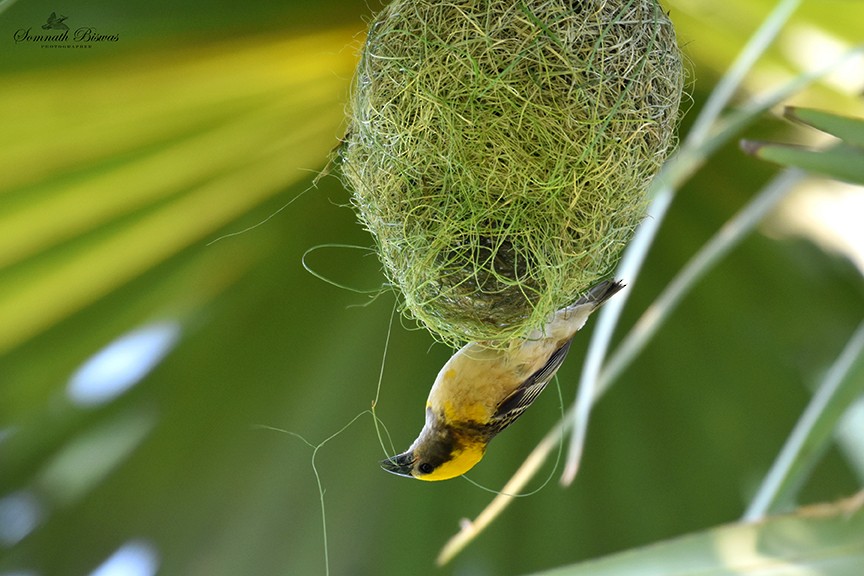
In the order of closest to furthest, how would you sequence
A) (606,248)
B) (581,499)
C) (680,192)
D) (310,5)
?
1. (606,248)
2. (310,5)
3. (680,192)
4. (581,499)

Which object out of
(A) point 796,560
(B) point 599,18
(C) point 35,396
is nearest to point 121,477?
(C) point 35,396

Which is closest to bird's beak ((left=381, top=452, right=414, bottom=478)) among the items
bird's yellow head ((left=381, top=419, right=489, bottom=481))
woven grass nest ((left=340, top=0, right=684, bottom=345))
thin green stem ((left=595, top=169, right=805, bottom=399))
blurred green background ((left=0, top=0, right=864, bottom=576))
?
bird's yellow head ((left=381, top=419, right=489, bottom=481))

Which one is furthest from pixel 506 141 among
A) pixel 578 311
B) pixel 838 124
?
pixel 838 124

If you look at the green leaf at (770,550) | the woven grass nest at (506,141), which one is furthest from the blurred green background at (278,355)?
the green leaf at (770,550)

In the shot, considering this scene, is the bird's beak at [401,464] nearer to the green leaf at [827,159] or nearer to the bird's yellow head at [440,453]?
the bird's yellow head at [440,453]

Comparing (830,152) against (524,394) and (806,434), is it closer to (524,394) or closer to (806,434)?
(806,434)

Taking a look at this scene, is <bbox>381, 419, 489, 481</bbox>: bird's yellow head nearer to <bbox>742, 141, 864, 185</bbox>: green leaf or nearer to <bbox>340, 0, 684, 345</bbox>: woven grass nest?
<bbox>340, 0, 684, 345</bbox>: woven grass nest

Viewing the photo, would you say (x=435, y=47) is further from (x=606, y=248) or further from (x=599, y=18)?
(x=606, y=248)
